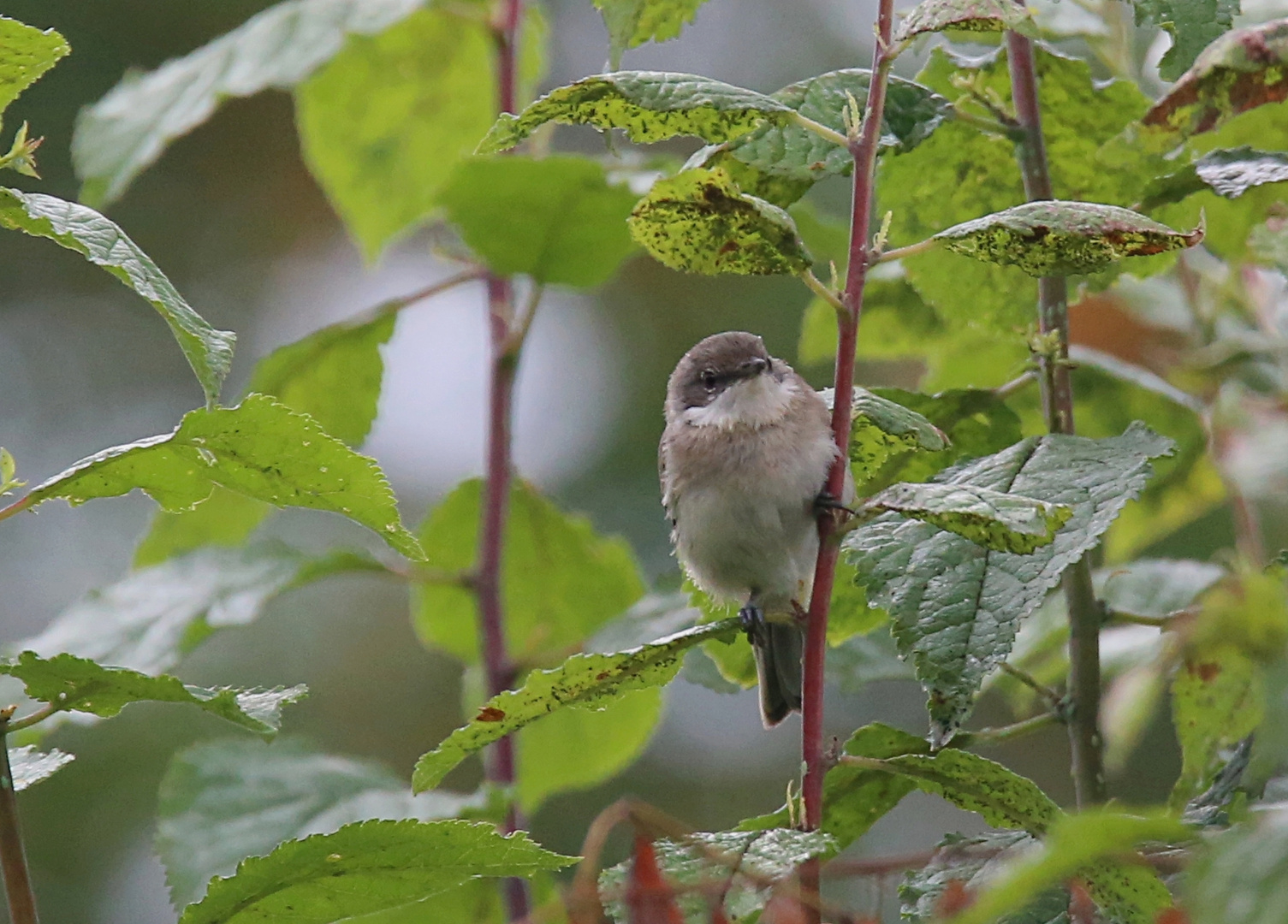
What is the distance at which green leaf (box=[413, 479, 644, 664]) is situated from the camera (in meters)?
3.12

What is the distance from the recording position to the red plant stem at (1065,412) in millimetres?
1973

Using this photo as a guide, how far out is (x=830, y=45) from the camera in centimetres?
697

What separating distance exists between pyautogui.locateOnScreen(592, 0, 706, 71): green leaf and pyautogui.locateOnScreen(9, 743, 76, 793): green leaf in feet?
3.47

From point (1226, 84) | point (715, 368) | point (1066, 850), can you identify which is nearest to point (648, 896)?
point (1066, 850)

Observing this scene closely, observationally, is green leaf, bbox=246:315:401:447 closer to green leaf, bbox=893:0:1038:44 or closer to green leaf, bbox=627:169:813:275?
green leaf, bbox=627:169:813:275

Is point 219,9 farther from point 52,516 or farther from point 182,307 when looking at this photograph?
point 182,307

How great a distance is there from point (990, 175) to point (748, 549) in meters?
1.09

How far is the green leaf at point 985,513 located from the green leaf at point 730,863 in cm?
34

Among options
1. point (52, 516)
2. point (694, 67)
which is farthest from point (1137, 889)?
point (52, 516)

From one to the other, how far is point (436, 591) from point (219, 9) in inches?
193

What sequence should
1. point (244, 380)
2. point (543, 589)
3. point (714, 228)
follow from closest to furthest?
point (714, 228)
point (543, 589)
point (244, 380)

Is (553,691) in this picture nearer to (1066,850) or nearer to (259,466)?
(259,466)

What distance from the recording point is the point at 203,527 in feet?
9.85

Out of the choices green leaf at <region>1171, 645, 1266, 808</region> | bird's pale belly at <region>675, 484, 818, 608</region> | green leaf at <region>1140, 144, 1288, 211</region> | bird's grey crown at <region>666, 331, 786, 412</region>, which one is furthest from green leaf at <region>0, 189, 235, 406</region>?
bird's grey crown at <region>666, 331, 786, 412</region>
